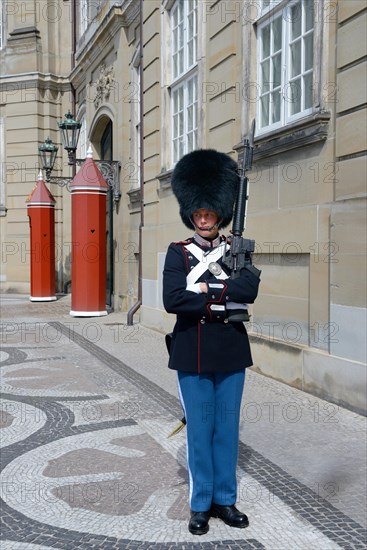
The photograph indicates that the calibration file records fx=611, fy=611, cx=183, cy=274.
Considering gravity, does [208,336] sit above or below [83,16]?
below

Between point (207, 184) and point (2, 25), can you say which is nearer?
point (207, 184)

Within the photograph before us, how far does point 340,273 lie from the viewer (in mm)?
5910

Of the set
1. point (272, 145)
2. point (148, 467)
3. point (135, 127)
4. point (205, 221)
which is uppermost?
point (135, 127)

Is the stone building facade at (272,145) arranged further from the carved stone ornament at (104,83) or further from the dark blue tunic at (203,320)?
the dark blue tunic at (203,320)

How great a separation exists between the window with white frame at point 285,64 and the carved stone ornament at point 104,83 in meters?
8.64

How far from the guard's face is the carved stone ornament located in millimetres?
13130

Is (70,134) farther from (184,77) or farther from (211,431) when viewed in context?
(211,431)

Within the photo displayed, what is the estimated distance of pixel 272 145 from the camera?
7.04 meters

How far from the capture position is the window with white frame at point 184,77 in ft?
33.0

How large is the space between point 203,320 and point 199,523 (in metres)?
1.09

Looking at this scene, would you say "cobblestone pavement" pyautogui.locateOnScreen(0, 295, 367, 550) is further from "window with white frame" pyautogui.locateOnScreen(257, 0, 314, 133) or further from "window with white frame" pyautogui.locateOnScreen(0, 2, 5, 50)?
"window with white frame" pyautogui.locateOnScreen(0, 2, 5, 50)

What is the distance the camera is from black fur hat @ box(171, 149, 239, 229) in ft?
10.9

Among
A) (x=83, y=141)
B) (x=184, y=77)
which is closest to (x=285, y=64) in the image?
(x=184, y=77)

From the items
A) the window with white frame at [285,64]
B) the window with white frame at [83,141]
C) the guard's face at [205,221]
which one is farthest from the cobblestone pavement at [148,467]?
the window with white frame at [83,141]
